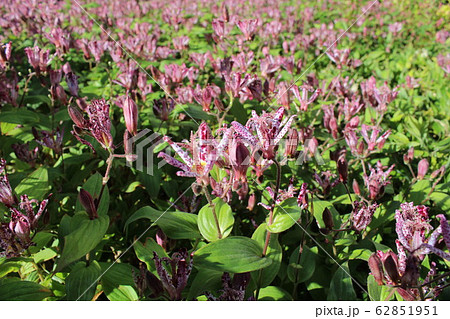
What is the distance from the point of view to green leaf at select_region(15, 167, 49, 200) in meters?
1.14

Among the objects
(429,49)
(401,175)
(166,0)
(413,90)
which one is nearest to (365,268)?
(401,175)

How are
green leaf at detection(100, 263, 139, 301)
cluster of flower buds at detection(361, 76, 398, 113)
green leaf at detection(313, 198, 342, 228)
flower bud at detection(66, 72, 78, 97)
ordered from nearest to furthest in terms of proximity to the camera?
green leaf at detection(100, 263, 139, 301), green leaf at detection(313, 198, 342, 228), flower bud at detection(66, 72, 78, 97), cluster of flower buds at detection(361, 76, 398, 113)

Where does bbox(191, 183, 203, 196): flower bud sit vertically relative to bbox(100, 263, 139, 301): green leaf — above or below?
above

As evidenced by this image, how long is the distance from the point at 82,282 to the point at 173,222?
288 mm

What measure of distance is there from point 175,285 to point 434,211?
1169 mm

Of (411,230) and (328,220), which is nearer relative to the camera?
(411,230)

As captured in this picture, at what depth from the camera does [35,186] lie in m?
1.15

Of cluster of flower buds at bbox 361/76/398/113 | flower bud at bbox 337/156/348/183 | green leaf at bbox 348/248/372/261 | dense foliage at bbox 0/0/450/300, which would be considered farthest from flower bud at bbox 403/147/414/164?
green leaf at bbox 348/248/372/261

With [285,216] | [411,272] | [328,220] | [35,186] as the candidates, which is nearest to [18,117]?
[35,186]

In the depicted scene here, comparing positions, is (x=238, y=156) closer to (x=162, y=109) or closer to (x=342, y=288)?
(x=342, y=288)

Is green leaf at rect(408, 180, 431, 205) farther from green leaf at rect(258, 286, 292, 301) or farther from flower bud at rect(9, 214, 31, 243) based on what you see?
flower bud at rect(9, 214, 31, 243)

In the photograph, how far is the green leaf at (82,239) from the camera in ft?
2.87

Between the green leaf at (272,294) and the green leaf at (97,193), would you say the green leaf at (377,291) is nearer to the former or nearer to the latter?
the green leaf at (272,294)
